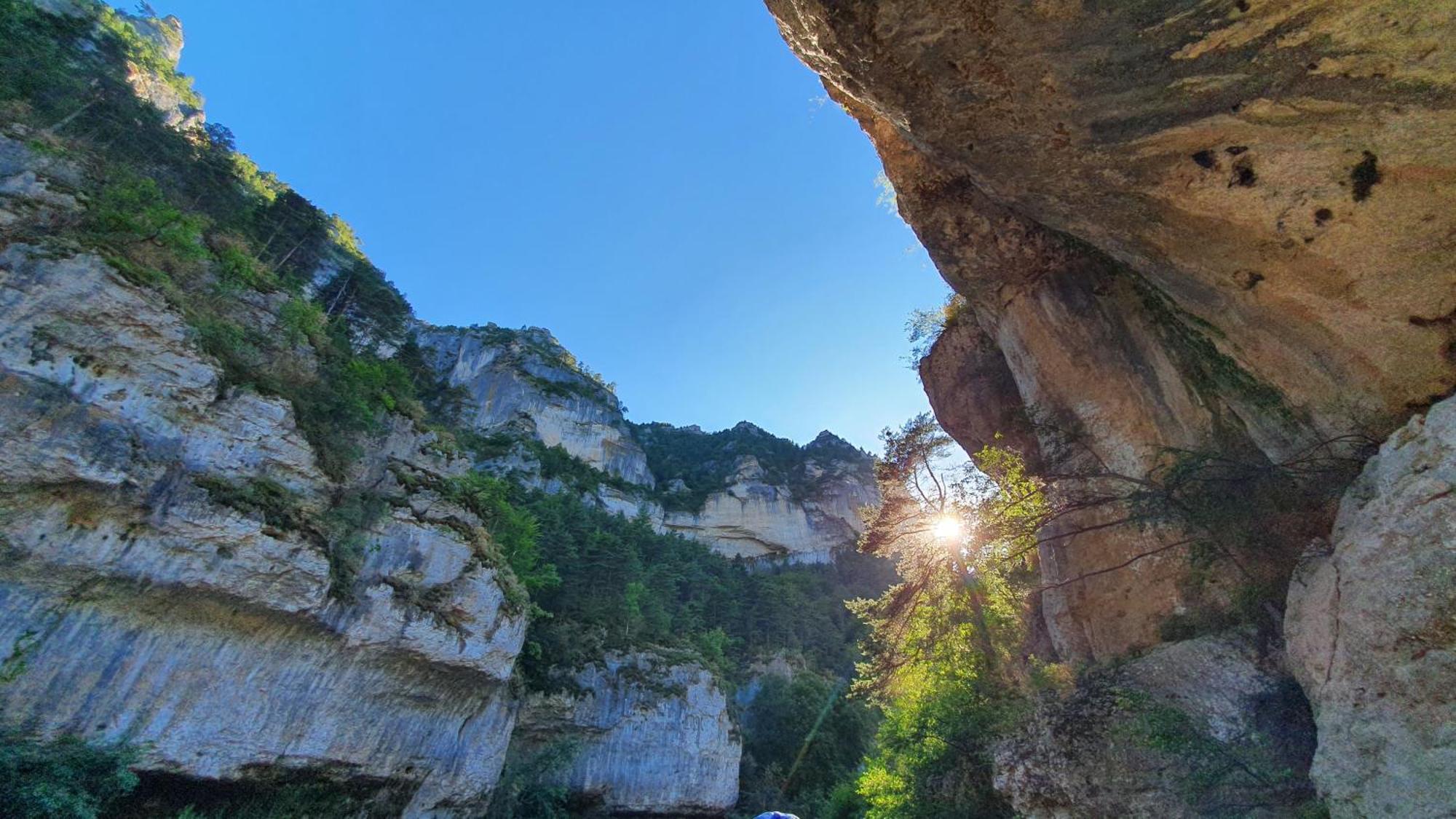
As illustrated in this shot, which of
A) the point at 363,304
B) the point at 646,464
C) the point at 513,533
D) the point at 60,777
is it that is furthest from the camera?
the point at 646,464

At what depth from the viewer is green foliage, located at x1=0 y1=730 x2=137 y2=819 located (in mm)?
8797

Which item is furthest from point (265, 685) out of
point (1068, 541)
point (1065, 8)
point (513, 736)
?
point (1065, 8)

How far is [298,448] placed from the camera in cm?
1469

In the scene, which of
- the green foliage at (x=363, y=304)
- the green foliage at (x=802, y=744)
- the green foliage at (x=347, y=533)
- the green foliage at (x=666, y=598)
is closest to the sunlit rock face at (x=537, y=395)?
the green foliage at (x=666, y=598)

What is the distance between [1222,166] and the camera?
251 inches

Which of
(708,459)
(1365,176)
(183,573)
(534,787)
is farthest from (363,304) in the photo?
(708,459)

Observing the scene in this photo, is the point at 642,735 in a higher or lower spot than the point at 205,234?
lower

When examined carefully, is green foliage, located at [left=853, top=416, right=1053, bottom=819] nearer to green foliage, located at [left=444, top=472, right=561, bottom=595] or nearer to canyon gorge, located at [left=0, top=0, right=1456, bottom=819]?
canyon gorge, located at [left=0, top=0, right=1456, bottom=819]

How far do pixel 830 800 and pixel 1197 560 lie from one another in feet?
63.9

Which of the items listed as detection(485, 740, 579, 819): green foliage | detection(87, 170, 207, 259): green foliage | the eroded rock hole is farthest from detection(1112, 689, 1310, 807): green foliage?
detection(87, 170, 207, 259): green foliage

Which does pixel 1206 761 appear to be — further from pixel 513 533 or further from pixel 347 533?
pixel 513 533

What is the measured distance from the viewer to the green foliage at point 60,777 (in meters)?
8.80

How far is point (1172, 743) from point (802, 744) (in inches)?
1120

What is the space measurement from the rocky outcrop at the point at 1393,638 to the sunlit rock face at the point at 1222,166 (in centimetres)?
153
